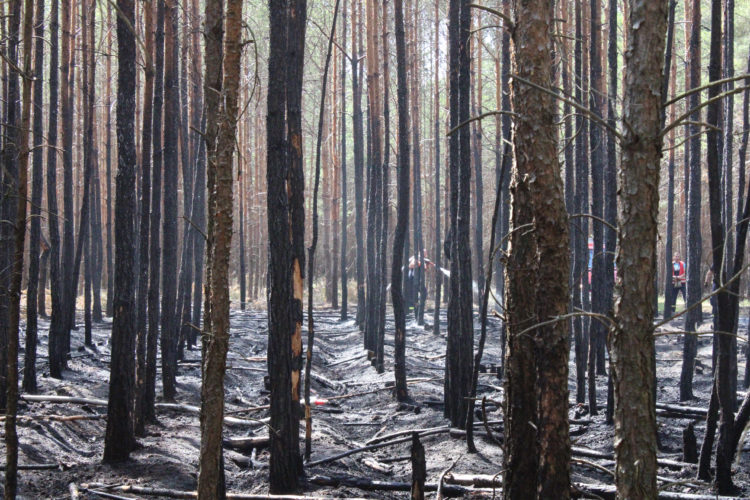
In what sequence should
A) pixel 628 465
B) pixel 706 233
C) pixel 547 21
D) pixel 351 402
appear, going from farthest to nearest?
pixel 706 233 → pixel 351 402 → pixel 547 21 → pixel 628 465

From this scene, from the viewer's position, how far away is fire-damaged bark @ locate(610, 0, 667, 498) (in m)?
2.82

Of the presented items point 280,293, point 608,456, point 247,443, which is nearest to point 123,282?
point 280,293

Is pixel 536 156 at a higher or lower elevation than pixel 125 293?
higher

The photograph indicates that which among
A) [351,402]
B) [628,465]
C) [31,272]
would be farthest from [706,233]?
[628,465]

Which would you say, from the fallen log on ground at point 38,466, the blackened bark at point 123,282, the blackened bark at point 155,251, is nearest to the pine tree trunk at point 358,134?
the blackened bark at point 155,251

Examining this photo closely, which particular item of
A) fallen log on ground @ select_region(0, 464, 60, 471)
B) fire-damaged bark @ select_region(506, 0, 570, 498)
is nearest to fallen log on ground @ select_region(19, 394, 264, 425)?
fallen log on ground @ select_region(0, 464, 60, 471)

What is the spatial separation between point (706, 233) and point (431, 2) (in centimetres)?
1301

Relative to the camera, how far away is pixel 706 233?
26266 mm

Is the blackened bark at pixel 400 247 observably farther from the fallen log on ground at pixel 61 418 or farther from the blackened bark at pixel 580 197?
the fallen log on ground at pixel 61 418

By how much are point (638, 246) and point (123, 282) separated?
4.85 m

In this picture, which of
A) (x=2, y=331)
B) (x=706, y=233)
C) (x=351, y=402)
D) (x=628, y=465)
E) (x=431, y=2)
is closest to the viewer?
(x=628, y=465)

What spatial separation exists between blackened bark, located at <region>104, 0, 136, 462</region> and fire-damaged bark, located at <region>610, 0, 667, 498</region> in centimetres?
473

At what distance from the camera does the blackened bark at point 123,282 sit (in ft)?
21.0

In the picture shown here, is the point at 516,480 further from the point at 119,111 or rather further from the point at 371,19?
the point at 371,19
